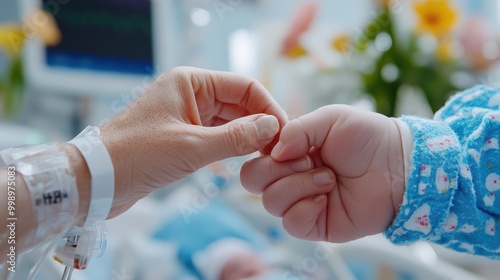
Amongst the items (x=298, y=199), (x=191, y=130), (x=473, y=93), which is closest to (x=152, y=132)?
(x=191, y=130)

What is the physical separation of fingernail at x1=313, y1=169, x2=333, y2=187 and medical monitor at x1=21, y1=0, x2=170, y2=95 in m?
1.19

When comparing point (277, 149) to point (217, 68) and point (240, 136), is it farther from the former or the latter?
point (217, 68)

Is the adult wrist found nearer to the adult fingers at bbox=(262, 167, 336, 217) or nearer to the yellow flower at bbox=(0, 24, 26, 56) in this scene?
the adult fingers at bbox=(262, 167, 336, 217)

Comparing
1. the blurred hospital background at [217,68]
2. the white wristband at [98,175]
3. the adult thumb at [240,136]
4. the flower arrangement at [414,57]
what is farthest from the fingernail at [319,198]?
the flower arrangement at [414,57]

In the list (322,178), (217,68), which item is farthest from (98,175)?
(217,68)

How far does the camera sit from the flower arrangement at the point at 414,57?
1.61m

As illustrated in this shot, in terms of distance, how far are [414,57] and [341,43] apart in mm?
230

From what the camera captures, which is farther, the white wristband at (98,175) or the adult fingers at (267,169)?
the adult fingers at (267,169)

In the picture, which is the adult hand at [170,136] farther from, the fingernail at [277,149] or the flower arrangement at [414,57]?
the flower arrangement at [414,57]

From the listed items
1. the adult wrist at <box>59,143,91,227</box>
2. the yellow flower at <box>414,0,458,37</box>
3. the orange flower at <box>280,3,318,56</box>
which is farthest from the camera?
the orange flower at <box>280,3,318,56</box>

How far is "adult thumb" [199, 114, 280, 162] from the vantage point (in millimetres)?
610

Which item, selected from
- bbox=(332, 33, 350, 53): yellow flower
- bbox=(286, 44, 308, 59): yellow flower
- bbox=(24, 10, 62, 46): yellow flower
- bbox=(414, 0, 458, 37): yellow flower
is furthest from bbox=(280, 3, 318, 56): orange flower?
bbox=(24, 10, 62, 46): yellow flower

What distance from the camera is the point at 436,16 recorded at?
5.01ft

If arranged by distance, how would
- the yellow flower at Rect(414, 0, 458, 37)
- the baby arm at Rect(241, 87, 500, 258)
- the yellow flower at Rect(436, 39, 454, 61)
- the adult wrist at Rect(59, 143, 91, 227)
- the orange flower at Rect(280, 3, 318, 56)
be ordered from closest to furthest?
1. the adult wrist at Rect(59, 143, 91, 227)
2. the baby arm at Rect(241, 87, 500, 258)
3. the yellow flower at Rect(414, 0, 458, 37)
4. the yellow flower at Rect(436, 39, 454, 61)
5. the orange flower at Rect(280, 3, 318, 56)
